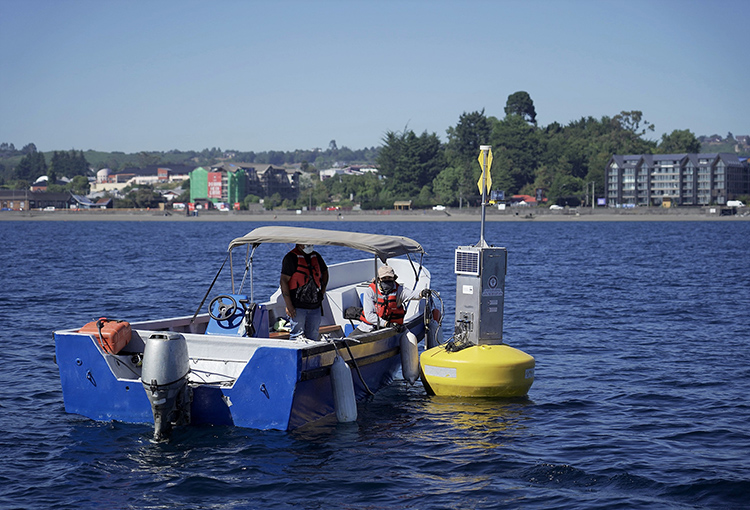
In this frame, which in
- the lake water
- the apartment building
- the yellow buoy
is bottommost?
the lake water

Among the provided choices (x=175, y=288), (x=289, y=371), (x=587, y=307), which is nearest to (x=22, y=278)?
(x=175, y=288)

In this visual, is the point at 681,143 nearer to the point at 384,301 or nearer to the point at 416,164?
the point at 416,164

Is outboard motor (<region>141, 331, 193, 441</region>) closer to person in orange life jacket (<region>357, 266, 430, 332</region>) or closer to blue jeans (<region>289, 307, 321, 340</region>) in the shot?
blue jeans (<region>289, 307, 321, 340</region>)

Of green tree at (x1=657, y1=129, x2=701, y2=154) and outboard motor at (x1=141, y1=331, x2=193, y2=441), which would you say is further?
green tree at (x1=657, y1=129, x2=701, y2=154)

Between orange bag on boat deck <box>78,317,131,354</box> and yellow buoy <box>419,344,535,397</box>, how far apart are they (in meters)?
4.86

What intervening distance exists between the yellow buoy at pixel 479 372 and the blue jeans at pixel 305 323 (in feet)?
6.65


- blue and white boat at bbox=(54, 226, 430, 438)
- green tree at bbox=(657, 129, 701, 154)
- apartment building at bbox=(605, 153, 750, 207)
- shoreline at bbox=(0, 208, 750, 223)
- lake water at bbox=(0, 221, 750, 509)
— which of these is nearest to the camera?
lake water at bbox=(0, 221, 750, 509)

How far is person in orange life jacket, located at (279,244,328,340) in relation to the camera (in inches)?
478

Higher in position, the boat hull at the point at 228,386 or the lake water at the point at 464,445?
the boat hull at the point at 228,386

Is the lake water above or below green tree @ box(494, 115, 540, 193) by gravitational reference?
below

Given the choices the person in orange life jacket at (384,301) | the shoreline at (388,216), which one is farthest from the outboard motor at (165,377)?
the shoreline at (388,216)

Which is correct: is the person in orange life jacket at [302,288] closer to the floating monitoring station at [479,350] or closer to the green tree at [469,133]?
the floating monitoring station at [479,350]

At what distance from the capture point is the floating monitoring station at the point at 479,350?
501 inches

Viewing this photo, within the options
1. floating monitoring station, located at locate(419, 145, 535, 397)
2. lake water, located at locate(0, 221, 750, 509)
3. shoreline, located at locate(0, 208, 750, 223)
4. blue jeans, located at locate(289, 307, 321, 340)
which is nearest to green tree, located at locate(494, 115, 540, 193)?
shoreline, located at locate(0, 208, 750, 223)
